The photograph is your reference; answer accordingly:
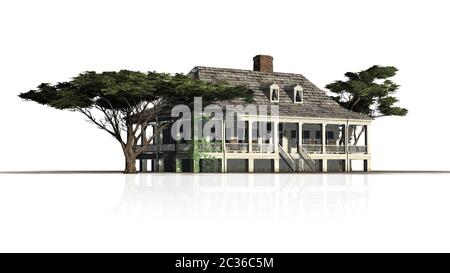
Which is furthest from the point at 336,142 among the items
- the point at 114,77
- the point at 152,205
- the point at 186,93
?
the point at 152,205

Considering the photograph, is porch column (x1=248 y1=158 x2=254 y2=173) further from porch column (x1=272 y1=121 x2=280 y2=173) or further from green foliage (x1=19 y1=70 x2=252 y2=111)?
green foliage (x1=19 y1=70 x2=252 y2=111)

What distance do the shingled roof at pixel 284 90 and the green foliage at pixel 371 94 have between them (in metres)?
5.48

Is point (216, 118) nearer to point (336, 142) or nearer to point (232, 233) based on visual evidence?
point (336, 142)

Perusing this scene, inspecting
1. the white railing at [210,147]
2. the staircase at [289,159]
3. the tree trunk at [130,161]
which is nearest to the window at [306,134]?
the staircase at [289,159]

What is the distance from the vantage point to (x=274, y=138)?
185 feet

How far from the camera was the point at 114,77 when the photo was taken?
5066 cm

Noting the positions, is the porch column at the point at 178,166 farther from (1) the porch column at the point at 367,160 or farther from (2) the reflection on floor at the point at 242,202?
(2) the reflection on floor at the point at 242,202

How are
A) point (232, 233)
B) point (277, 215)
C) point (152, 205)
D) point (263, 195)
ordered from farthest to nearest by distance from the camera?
point (263, 195) → point (152, 205) → point (277, 215) → point (232, 233)

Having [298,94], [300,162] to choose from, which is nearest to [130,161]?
[300,162]

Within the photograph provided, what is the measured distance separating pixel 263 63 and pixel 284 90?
3993 millimetres

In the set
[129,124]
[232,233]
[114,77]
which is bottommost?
[232,233]

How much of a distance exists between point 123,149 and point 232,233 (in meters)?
39.1

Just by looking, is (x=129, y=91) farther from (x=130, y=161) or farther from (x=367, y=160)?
(x=367, y=160)

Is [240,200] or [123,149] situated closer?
[240,200]
